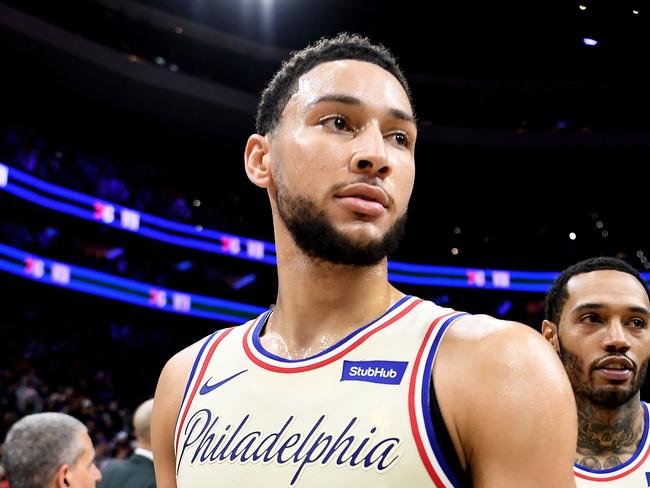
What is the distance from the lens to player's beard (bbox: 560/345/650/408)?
266 cm

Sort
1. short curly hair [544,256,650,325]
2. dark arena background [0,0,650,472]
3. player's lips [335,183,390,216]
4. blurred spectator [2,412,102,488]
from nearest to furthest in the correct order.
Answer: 1. player's lips [335,183,390,216]
2. short curly hair [544,256,650,325]
3. blurred spectator [2,412,102,488]
4. dark arena background [0,0,650,472]

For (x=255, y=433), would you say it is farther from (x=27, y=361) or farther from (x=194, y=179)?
(x=194, y=179)

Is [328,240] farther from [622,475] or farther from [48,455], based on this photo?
[48,455]

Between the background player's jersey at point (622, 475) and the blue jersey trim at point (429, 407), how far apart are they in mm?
1264

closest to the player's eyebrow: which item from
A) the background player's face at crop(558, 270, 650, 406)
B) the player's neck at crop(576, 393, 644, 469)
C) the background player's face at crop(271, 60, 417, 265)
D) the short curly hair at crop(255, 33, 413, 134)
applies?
the background player's face at crop(271, 60, 417, 265)

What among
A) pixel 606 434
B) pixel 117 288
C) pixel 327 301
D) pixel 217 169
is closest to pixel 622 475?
pixel 606 434

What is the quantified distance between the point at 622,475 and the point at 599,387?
0.29 metres

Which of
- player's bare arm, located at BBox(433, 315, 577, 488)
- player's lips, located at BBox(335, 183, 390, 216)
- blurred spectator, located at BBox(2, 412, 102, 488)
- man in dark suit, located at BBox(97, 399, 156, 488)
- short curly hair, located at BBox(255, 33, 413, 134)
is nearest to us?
player's bare arm, located at BBox(433, 315, 577, 488)

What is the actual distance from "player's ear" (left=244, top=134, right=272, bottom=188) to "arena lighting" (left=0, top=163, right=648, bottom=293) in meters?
9.93

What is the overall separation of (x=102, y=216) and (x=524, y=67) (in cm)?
904

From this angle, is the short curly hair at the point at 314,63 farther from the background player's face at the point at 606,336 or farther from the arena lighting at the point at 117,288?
the arena lighting at the point at 117,288

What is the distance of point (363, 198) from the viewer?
5.71ft

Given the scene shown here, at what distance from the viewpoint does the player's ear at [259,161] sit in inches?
78.2

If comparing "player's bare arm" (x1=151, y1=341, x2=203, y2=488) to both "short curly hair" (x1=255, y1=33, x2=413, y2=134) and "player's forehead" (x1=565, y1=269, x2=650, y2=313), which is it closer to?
"short curly hair" (x1=255, y1=33, x2=413, y2=134)
